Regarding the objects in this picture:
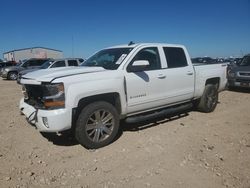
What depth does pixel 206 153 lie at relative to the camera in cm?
426

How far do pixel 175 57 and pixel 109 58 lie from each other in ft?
5.48

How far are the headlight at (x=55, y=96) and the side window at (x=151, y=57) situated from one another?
1854 millimetres

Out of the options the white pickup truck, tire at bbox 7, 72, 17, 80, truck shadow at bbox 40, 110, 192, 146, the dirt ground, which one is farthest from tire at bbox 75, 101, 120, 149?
tire at bbox 7, 72, 17, 80

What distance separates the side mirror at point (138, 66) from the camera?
469 centimetres

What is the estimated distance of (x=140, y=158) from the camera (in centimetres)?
411

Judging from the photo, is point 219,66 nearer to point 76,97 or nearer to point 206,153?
point 206,153

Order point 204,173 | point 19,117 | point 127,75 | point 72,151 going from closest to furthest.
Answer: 1. point 204,173
2. point 72,151
3. point 127,75
4. point 19,117

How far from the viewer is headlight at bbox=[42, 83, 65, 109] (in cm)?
397

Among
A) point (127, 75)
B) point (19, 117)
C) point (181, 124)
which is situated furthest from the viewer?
point (19, 117)

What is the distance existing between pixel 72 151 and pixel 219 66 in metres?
5.01

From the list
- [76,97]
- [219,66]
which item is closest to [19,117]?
[76,97]

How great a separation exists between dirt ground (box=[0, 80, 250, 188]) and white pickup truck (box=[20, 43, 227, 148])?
1.41 feet

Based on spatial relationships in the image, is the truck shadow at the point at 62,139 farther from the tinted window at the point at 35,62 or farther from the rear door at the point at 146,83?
the tinted window at the point at 35,62

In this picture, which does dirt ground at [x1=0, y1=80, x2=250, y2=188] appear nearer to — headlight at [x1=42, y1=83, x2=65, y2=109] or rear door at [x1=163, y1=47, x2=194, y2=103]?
rear door at [x1=163, y1=47, x2=194, y2=103]
